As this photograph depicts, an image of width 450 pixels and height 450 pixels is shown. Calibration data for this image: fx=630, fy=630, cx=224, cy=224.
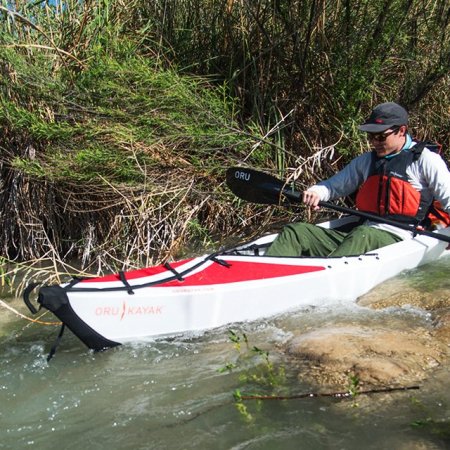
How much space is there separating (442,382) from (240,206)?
276 centimetres

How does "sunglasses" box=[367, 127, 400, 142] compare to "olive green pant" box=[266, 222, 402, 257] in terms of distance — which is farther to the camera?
"sunglasses" box=[367, 127, 400, 142]

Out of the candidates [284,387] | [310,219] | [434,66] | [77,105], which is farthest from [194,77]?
[284,387]

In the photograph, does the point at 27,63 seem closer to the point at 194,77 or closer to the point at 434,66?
the point at 194,77

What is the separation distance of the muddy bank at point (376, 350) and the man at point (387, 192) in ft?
2.34

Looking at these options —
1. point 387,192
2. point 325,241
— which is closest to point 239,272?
point 325,241

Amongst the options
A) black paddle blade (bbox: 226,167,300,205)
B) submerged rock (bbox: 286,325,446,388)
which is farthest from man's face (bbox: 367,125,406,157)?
submerged rock (bbox: 286,325,446,388)

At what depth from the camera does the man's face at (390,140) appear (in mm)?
3994

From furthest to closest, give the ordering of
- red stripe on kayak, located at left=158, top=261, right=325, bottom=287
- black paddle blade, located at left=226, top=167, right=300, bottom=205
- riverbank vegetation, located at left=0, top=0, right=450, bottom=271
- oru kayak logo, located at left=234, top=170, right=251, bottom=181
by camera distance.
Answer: riverbank vegetation, located at left=0, top=0, right=450, bottom=271 → oru kayak logo, located at left=234, top=170, right=251, bottom=181 → black paddle blade, located at left=226, top=167, right=300, bottom=205 → red stripe on kayak, located at left=158, top=261, right=325, bottom=287

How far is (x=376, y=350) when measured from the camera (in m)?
2.76

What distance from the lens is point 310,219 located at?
202 inches

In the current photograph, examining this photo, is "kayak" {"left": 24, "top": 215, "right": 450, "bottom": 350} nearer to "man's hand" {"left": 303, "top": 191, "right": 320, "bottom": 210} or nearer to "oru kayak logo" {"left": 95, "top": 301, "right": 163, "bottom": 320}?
"oru kayak logo" {"left": 95, "top": 301, "right": 163, "bottom": 320}

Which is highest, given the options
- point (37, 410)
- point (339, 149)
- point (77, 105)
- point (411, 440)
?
point (77, 105)

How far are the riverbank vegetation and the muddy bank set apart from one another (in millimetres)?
1730

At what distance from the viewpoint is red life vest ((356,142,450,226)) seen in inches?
158
